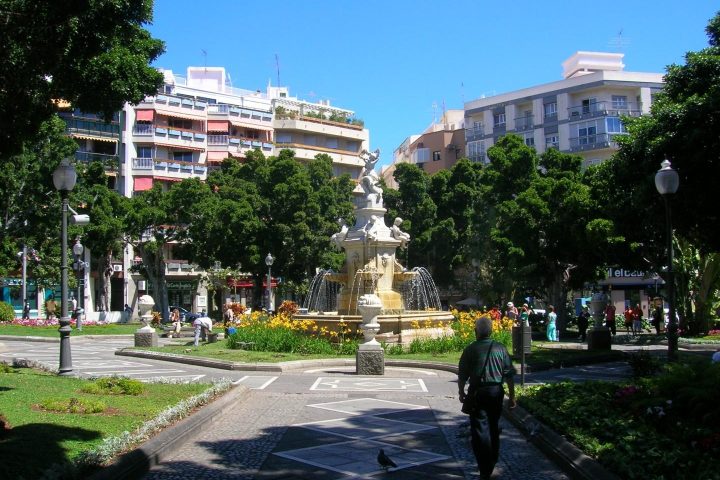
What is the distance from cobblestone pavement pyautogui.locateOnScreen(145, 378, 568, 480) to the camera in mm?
7379

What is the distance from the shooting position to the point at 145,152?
194 feet

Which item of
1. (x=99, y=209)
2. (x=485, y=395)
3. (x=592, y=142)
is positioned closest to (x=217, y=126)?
(x=99, y=209)

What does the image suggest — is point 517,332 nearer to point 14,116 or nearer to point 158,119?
point 14,116

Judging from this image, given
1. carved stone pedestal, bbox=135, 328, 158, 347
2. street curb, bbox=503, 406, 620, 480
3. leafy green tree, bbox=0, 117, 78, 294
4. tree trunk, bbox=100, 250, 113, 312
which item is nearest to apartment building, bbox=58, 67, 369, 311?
tree trunk, bbox=100, 250, 113, 312

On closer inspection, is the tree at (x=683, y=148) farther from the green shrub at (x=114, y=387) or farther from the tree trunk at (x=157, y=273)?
the tree trunk at (x=157, y=273)

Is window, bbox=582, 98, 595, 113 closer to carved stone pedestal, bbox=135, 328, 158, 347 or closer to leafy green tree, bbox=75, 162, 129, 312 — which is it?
leafy green tree, bbox=75, 162, 129, 312

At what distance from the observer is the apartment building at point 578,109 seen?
56594mm

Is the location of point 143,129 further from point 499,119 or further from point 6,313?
point 499,119

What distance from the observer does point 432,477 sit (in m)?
7.21

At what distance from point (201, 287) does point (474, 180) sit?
24.1 meters

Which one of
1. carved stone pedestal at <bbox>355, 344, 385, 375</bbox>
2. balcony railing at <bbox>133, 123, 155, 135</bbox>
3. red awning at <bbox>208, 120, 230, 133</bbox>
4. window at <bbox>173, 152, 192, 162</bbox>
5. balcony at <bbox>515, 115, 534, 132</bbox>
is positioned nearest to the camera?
carved stone pedestal at <bbox>355, 344, 385, 375</bbox>

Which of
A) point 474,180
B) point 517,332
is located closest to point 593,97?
point 474,180

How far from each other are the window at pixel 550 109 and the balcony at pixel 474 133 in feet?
21.6

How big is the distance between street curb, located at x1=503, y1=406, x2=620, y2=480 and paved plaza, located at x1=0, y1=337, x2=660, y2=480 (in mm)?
111
